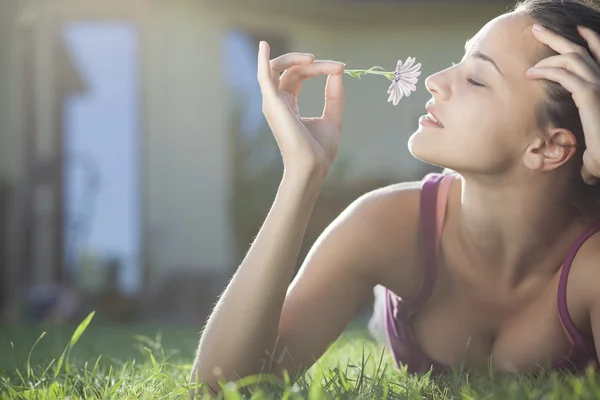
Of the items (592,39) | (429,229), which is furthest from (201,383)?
(592,39)

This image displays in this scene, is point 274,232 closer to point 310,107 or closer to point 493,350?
point 493,350

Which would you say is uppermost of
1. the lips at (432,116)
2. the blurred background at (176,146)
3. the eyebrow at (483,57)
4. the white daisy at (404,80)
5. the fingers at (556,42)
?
the fingers at (556,42)

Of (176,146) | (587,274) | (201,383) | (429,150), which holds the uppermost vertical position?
(429,150)

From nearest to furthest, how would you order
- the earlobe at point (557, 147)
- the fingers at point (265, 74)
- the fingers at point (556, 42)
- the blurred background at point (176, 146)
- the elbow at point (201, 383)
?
the elbow at point (201, 383), the fingers at point (265, 74), the fingers at point (556, 42), the earlobe at point (557, 147), the blurred background at point (176, 146)

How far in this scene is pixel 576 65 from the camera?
2.01m

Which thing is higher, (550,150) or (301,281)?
(550,150)

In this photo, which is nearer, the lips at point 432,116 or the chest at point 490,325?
the lips at point 432,116

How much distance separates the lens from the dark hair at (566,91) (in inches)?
83.7

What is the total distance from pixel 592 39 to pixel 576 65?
0.51ft

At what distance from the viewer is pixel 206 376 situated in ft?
6.02

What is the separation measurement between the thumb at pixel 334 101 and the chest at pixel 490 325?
2.23 ft

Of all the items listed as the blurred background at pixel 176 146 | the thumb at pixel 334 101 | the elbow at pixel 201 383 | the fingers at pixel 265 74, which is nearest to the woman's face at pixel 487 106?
the thumb at pixel 334 101

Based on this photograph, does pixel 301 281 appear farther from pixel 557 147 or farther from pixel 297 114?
pixel 557 147

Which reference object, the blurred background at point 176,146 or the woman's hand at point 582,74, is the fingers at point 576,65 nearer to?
the woman's hand at point 582,74
